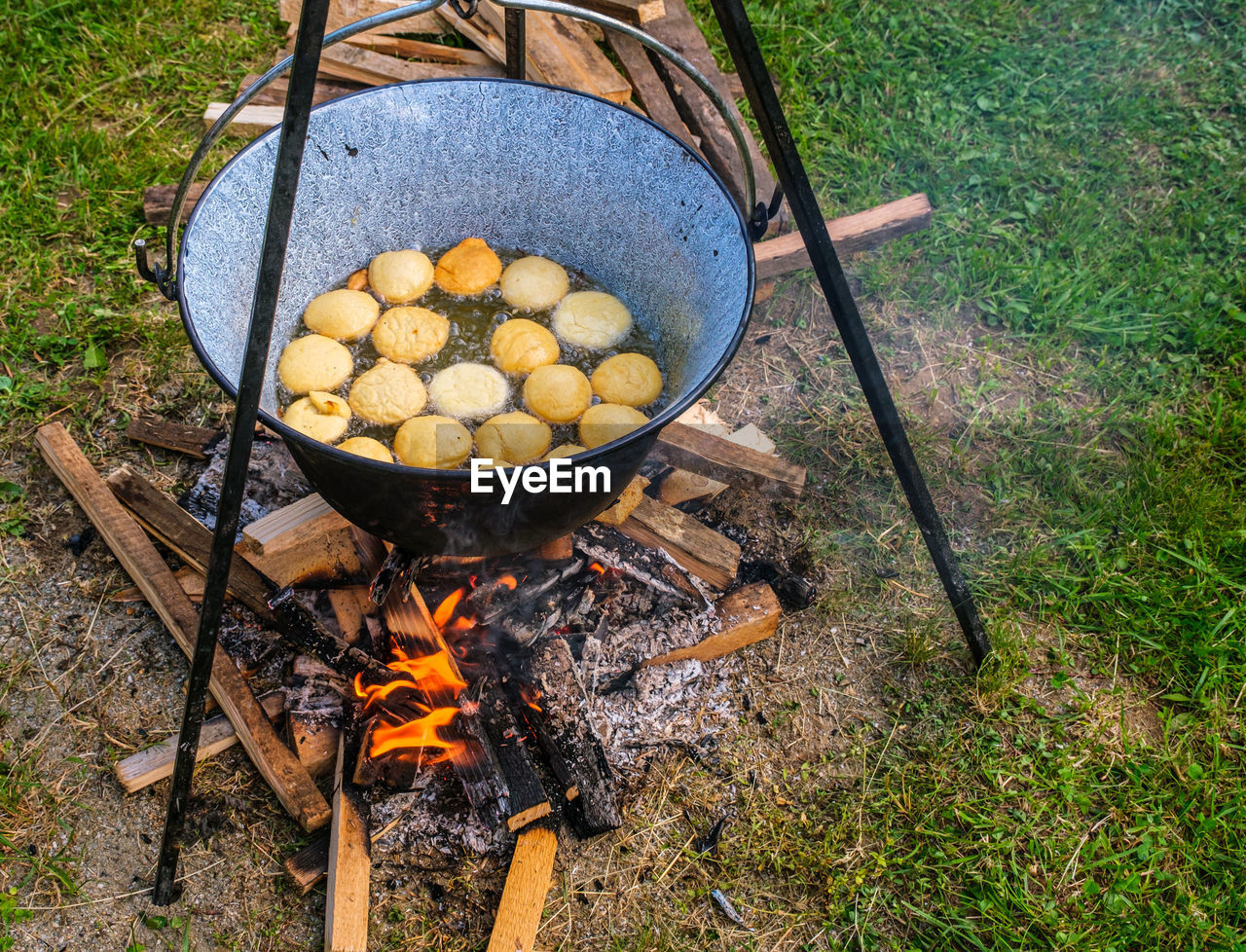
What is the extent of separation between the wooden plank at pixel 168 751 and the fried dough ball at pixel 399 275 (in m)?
1.28

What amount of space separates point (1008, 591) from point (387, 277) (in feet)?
7.81

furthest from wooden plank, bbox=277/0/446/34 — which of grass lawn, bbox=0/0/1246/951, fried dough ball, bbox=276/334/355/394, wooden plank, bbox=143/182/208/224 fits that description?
fried dough ball, bbox=276/334/355/394

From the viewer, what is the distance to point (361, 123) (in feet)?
8.08

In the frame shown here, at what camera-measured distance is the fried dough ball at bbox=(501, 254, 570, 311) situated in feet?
8.98

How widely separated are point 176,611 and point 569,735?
126cm

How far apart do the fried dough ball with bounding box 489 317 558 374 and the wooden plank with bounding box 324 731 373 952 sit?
1.25 m

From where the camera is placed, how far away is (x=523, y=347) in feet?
8.43

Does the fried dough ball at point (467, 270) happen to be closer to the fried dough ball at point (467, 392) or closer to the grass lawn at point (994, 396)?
the fried dough ball at point (467, 392)

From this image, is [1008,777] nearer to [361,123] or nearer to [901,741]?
[901,741]

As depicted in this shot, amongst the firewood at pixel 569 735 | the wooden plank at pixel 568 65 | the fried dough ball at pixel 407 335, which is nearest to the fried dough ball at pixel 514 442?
the fried dough ball at pixel 407 335

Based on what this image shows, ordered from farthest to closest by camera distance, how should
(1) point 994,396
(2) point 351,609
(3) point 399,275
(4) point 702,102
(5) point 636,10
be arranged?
(4) point 702,102 → (5) point 636,10 → (1) point 994,396 → (3) point 399,275 → (2) point 351,609

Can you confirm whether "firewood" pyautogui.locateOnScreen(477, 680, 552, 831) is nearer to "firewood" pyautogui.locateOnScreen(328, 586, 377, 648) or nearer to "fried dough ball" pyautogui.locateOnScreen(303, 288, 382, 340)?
"firewood" pyautogui.locateOnScreen(328, 586, 377, 648)

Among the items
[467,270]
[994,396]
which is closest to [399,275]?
[467,270]

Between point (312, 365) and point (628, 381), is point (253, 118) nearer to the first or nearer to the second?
point (312, 365)
